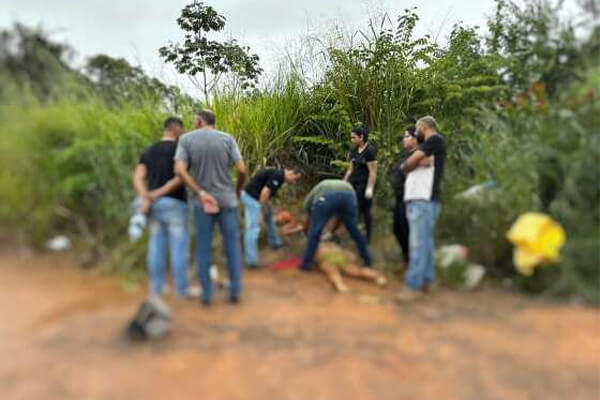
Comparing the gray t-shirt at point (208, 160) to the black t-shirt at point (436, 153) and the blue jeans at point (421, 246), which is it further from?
the black t-shirt at point (436, 153)

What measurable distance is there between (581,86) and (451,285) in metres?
2.38

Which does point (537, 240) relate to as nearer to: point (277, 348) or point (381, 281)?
point (381, 281)

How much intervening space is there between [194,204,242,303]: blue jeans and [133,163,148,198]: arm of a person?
0.46 m

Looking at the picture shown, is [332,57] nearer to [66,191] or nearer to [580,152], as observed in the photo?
[580,152]

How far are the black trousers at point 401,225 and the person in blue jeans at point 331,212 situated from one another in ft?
1.61

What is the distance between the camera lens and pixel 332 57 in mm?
8562

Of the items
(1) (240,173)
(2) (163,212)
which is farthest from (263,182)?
(2) (163,212)

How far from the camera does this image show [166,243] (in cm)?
403

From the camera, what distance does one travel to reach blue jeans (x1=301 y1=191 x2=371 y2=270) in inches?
198

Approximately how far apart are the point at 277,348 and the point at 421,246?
5.80ft

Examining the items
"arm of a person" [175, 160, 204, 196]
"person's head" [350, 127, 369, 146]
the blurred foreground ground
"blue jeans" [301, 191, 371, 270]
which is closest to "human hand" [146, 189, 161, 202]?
"arm of a person" [175, 160, 204, 196]

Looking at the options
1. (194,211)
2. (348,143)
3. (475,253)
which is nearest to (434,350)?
(475,253)

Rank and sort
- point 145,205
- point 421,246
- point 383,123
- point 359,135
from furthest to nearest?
point 383,123 → point 359,135 → point 421,246 → point 145,205

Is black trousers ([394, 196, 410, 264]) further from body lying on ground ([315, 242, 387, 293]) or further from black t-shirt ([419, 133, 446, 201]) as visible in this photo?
black t-shirt ([419, 133, 446, 201])
